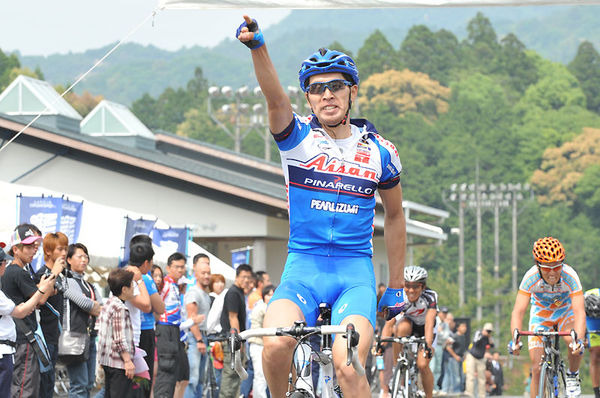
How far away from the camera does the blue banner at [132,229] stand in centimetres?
1819

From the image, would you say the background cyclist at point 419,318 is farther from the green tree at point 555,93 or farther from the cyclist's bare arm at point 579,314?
the green tree at point 555,93

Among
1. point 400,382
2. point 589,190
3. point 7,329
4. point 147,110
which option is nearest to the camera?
point 7,329

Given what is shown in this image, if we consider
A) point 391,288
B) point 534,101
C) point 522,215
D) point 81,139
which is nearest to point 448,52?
point 534,101

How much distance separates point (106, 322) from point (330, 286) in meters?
5.47

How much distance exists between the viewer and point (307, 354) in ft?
22.2

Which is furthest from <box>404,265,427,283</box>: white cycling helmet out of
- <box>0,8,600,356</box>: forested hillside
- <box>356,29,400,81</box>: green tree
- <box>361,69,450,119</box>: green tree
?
<box>356,29,400,81</box>: green tree

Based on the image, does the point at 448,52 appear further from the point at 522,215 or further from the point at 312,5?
the point at 312,5

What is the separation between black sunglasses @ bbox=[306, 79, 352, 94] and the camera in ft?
25.0

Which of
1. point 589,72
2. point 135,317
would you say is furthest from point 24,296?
point 589,72

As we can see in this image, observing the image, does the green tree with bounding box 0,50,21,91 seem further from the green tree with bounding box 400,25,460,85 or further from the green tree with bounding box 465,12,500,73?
the green tree with bounding box 465,12,500,73

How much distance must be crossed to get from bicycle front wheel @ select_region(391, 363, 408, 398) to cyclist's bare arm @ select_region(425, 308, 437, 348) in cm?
63

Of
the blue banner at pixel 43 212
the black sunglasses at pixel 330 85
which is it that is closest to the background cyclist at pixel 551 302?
the black sunglasses at pixel 330 85

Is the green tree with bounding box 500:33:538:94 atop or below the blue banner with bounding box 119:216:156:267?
atop

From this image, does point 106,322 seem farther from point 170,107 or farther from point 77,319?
point 170,107
